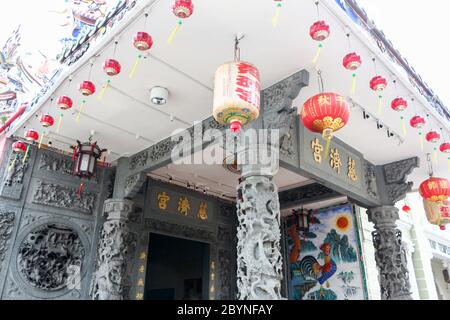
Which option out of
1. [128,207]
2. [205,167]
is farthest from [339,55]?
[128,207]

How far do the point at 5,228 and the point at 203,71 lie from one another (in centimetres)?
269

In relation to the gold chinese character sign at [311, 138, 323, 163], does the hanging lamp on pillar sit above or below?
below

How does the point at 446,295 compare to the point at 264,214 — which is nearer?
the point at 264,214

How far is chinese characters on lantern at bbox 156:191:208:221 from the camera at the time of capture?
194 inches

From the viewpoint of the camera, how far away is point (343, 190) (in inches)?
156

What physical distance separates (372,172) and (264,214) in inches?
104

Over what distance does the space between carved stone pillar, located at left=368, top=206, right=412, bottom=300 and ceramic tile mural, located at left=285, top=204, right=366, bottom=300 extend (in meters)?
0.86

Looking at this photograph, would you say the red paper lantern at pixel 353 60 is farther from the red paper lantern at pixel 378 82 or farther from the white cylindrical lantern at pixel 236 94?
the white cylindrical lantern at pixel 236 94

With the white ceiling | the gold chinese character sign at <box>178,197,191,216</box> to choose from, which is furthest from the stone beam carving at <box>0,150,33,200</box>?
the gold chinese character sign at <box>178,197,191,216</box>

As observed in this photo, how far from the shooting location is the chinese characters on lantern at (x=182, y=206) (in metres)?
4.93

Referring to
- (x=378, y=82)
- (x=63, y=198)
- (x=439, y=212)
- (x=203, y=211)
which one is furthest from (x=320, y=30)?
(x=203, y=211)

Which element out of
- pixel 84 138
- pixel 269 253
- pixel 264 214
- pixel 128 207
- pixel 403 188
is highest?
pixel 84 138

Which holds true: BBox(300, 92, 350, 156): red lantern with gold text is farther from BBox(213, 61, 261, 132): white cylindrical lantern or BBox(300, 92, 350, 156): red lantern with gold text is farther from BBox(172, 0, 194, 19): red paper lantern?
BBox(172, 0, 194, 19): red paper lantern
